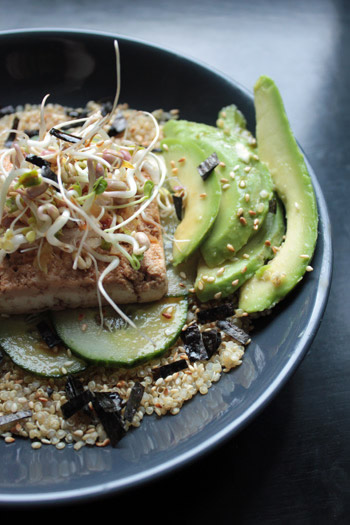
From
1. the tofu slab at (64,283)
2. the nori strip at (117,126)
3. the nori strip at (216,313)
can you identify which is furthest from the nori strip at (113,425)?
the nori strip at (117,126)

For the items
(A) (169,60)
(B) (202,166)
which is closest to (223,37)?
(A) (169,60)

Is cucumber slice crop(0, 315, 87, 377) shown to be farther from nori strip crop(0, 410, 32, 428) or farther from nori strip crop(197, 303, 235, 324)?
nori strip crop(197, 303, 235, 324)

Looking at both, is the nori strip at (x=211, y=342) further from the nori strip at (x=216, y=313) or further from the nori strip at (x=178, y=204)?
the nori strip at (x=178, y=204)

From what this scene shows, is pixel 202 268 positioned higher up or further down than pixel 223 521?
higher up

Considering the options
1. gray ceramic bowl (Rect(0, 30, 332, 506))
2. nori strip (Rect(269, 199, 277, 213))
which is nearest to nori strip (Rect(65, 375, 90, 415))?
gray ceramic bowl (Rect(0, 30, 332, 506))

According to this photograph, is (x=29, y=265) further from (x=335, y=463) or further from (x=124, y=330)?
(x=335, y=463)
